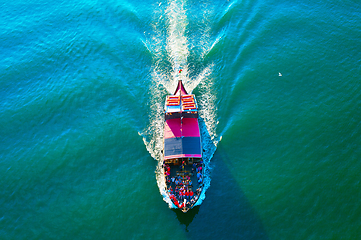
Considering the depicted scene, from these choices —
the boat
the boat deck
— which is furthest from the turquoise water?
the boat

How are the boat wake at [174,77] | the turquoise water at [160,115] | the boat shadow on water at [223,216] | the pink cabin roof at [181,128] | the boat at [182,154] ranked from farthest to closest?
1. the boat wake at [174,77]
2. the pink cabin roof at [181,128]
3. the boat at [182,154]
4. the turquoise water at [160,115]
5. the boat shadow on water at [223,216]

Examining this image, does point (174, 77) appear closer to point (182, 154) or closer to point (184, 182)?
point (182, 154)

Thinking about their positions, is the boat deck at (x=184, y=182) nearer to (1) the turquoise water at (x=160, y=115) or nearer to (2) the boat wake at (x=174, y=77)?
(2) the boat wake at (x=174, y=77)

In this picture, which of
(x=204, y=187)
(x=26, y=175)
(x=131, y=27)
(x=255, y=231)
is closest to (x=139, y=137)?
(x=204, y=187)

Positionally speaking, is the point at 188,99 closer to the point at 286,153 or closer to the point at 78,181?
the point at 286,153

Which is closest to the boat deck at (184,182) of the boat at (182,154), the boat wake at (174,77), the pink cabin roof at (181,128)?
the boat at (182,154)
